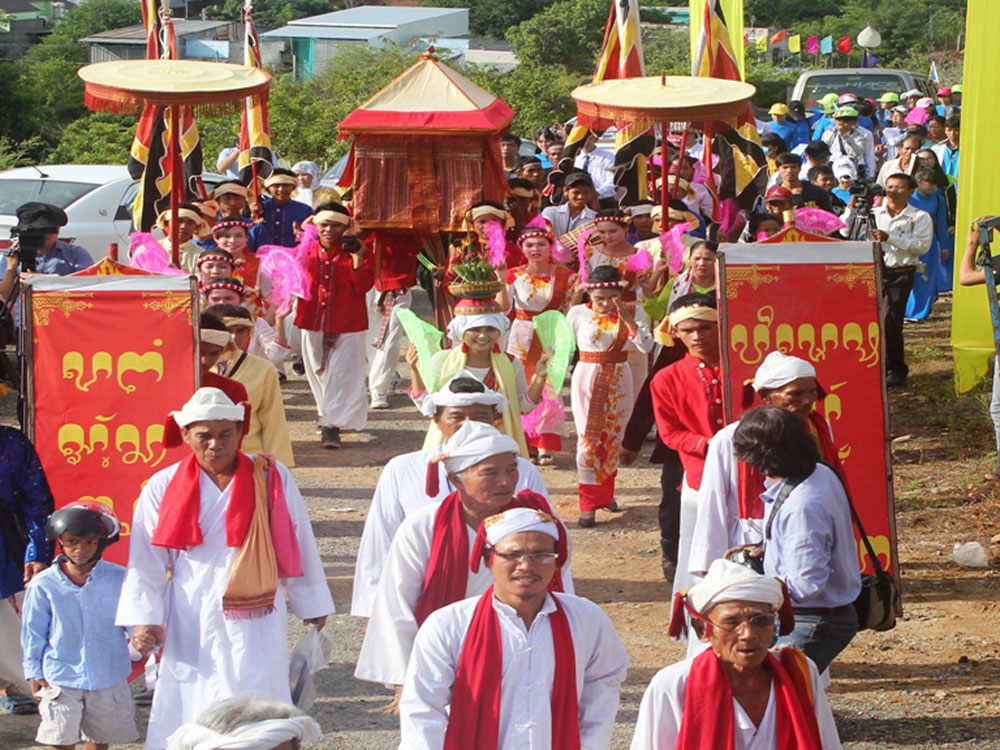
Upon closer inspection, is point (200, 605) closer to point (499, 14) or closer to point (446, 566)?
point (446, 566)

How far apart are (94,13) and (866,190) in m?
58.1

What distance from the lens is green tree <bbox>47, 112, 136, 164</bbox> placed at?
2511 centimetres

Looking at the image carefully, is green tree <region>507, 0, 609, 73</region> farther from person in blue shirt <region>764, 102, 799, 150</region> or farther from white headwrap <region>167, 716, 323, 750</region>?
white headwrap <region>167, 716, 323, 750</region>

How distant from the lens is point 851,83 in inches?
969

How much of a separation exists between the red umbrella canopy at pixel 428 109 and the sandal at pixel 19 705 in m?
5.66

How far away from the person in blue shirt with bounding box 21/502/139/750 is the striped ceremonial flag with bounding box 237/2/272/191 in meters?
8.84

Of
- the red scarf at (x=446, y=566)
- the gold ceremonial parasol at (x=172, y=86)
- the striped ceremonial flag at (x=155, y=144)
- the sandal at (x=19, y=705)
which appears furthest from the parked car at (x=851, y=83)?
the red scarf at (x=446, y=566)

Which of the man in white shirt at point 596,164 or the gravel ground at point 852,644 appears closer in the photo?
the gravel ground at point 852,644

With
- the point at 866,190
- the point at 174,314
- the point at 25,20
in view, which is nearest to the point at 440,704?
the point at 174,314

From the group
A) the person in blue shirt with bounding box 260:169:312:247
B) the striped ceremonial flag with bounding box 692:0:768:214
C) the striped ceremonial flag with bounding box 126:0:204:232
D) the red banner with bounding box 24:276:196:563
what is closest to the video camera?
the striped ceremonial flag with bounding box 126:0:204:232

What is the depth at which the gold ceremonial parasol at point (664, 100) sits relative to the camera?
32.6 feet

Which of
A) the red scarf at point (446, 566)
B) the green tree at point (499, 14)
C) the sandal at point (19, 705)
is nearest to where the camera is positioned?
the red scarf at point (446, 566)

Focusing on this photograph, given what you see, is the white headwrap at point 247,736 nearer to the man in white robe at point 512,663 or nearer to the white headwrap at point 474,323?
the man in white robe at point 512,663

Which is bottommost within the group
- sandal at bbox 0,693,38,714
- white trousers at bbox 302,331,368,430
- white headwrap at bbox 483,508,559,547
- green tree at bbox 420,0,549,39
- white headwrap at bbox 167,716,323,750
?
sandal at bbox 0,693,38,714
